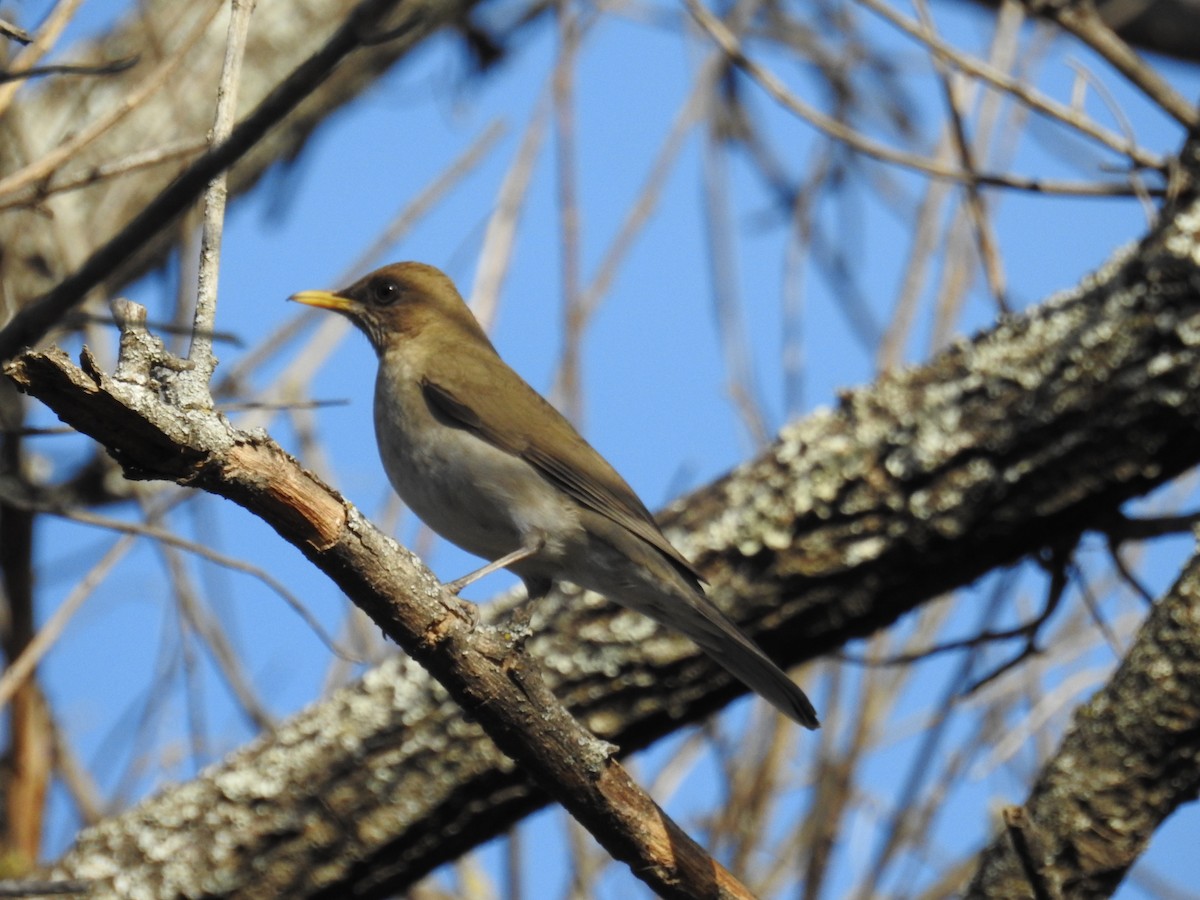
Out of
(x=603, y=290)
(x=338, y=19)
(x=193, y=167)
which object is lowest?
(x=193, y=167)

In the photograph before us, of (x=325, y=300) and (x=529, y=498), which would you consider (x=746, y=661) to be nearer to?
(x=529, y=498)

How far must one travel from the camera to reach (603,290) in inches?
201

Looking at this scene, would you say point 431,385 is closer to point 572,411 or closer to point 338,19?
point 572,411

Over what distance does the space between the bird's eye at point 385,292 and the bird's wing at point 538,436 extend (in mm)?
633

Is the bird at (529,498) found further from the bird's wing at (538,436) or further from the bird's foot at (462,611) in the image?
the bird's foot at (462,611)

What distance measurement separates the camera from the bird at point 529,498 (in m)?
4.19

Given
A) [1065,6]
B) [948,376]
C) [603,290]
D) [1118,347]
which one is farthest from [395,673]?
[1065,6]

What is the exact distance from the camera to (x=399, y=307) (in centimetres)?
544

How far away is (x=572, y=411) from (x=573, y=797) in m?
1.98

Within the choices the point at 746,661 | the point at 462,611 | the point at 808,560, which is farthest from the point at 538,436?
the point at 462,611

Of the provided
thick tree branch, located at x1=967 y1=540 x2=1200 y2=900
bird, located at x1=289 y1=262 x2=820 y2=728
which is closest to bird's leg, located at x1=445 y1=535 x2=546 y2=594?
bird, located at x1=289 y1=262 x2=820 y2=728

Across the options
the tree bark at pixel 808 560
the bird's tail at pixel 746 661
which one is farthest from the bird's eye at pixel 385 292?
the bird's tail at pixel 746 661

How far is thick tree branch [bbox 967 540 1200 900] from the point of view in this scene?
3.42 m

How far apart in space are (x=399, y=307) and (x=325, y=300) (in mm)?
301
